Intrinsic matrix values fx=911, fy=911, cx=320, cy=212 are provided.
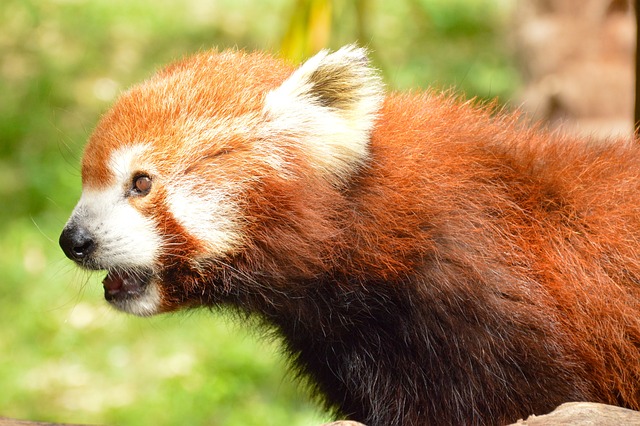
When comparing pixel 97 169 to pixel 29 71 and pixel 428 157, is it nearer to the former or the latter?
pixel 428 157

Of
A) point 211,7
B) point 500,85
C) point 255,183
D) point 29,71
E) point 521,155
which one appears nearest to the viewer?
point 255,183

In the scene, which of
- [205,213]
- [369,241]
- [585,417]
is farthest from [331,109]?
[585,417]

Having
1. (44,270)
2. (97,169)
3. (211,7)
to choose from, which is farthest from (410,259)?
(211,7)

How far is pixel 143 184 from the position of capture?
3.61m

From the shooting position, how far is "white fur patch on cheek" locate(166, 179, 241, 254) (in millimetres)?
3600

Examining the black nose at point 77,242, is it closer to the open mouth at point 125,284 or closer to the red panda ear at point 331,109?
the open mouth at point 125,284

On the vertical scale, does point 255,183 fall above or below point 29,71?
above

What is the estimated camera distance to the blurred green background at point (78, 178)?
6957mm

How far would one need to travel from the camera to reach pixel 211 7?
38.4ft

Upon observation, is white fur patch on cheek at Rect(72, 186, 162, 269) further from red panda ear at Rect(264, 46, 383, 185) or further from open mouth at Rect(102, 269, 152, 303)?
red panda ear at Rect(264, 46, 383, 185)

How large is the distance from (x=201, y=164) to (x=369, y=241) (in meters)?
0.74

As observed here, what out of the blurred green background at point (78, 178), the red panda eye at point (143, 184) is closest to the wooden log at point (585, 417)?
the blurred green background at point (78, 178)

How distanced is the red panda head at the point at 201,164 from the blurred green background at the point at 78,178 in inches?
23.1

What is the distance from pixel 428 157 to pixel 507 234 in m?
0.46
